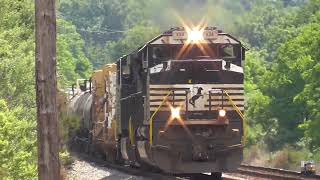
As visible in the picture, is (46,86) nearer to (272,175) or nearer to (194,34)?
(194,34)

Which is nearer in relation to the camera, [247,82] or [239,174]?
[239,174]

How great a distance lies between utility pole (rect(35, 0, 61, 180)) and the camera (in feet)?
26.8

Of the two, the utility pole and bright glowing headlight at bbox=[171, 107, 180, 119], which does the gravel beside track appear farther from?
the utility pole

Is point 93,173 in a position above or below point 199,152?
below

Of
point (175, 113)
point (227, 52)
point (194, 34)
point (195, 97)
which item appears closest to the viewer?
point (175, 113)

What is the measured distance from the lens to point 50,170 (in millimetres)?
8258

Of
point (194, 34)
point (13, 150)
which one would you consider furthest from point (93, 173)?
point (13, 150)

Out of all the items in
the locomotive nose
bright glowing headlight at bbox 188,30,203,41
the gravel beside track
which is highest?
bright glowing headlight at bbox 188,30,203,41

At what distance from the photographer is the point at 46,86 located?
820 cm

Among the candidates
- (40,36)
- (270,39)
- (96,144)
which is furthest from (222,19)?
(270,39)

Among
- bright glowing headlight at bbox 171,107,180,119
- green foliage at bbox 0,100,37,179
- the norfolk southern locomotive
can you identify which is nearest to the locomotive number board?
the norfolk southern locomotive

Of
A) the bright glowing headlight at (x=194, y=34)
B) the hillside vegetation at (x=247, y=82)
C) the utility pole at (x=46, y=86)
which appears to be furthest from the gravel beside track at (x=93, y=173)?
the utility pole at (x=46, y=86)

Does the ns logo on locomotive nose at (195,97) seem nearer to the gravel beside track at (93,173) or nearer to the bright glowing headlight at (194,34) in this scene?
the bright glowing headlight at (194,34)

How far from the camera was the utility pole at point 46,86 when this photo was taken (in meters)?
8.16
